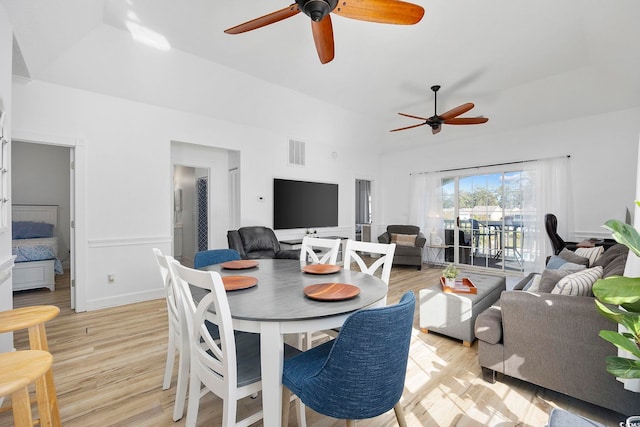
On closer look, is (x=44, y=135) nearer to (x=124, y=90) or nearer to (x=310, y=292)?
(x=124, y=90)

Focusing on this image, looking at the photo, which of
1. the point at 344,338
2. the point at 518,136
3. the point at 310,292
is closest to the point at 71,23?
the point at 310,292

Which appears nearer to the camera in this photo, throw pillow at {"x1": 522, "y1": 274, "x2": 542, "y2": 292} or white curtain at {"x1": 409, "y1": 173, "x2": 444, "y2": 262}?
throw pillow at {"x1": 522, "y1": 274, "x2": 542, "y2": 292}

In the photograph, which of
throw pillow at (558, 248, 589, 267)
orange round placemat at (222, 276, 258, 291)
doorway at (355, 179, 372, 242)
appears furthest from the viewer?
doorway at (355, 179, 372, 242)

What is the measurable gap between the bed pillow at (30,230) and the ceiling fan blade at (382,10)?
574cm

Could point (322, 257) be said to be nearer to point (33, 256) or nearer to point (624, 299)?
point (624, 299)

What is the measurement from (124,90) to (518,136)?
Result: 643cm

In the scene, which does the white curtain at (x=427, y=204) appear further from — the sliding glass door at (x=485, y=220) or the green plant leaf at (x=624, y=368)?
the green plant leaf at (x=624, y=368)

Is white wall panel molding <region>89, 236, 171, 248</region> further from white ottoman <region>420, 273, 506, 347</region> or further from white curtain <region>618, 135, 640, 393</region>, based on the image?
white curtain <region>618, 135, 640, 393</region>

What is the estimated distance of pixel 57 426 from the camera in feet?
4.60

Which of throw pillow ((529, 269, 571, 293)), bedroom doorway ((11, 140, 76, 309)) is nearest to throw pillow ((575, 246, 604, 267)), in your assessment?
throw pillow ((529, 269, 571, 293))

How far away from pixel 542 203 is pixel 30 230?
28.2 feet

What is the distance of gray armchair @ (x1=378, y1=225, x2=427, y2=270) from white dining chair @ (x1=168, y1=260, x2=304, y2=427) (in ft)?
15.2

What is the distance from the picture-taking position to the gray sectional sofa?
1.58m

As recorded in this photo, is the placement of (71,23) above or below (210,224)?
above
